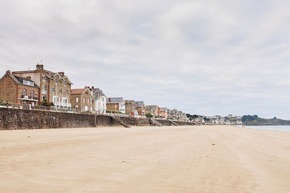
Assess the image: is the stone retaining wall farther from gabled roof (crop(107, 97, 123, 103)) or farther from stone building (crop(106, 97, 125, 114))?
gabled roof (crop(107, 97, 123, 103))

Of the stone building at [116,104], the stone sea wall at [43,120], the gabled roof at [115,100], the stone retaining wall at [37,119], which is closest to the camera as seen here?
the stone retaining wall at [37,119]

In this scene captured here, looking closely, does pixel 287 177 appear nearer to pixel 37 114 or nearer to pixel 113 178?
pixel 113 178

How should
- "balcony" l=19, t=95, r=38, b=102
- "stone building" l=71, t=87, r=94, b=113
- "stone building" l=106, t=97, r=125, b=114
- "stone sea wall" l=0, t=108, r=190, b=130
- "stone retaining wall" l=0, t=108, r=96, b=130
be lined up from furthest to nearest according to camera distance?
"stone building" l=106, t=97, r=125, b=114, "stone building" l=71, t=87, r=94, b=113, "balcony" l=19, t=95, r=38, b=102, "stone sea wall" l=0, t=108, r=190, b=130, "stone retaining wall" l=0, t=108, r=96, b=130

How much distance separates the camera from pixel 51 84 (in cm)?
6419

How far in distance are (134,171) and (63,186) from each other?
6.56 ft

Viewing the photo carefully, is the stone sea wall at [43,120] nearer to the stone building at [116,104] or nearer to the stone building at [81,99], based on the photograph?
the stone building at [81,99]

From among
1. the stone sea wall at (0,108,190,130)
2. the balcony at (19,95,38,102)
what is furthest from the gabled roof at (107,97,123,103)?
the stone sea wall at (0,108,190,130)

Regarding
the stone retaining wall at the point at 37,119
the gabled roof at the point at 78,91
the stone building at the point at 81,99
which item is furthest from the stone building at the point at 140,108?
the stone retaining wall at the point at 37,119

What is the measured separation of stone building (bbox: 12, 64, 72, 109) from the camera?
201 ft

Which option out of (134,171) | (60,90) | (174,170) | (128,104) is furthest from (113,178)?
(128,104)

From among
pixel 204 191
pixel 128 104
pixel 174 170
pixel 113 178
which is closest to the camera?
pixel 204 191

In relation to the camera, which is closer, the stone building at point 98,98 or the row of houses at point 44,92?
the row of houses at point 44,92

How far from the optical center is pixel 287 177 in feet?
20.0

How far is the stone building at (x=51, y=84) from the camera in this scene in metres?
61.2
